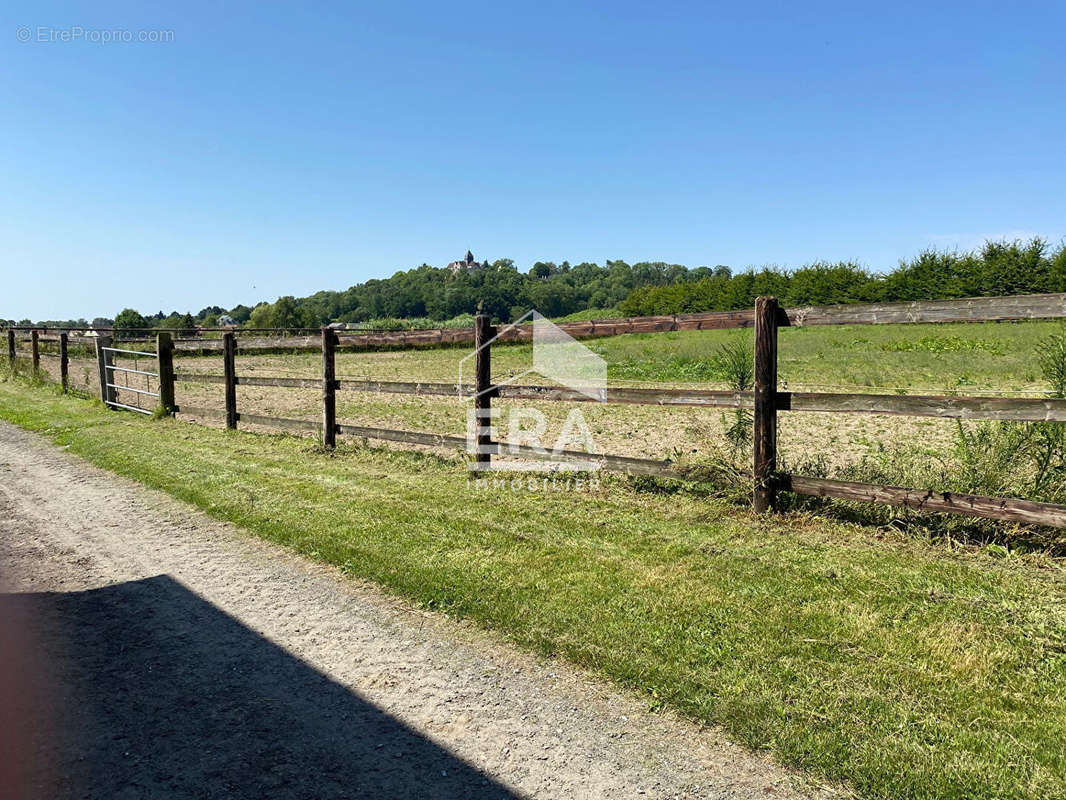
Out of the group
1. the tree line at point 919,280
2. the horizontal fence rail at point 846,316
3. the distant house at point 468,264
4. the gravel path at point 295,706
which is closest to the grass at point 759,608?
the gravel path at point 295,706

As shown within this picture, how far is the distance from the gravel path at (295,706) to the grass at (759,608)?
245 mm

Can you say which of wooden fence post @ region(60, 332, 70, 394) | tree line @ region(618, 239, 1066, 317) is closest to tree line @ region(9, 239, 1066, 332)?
tree line @ region(618, 239, 1066, 317)

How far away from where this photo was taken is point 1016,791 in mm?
2350

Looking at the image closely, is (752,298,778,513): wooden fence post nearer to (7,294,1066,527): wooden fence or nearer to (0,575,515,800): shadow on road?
(7,294,1066,527): wooden fence

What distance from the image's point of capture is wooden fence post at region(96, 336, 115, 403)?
45.4 feet

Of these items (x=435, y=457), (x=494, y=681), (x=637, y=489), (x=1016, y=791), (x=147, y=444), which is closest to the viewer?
(x=1016, y=791)

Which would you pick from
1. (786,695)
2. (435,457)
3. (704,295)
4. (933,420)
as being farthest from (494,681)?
(704,295)

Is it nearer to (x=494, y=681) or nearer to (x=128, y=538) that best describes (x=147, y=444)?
(x=128, y=538)

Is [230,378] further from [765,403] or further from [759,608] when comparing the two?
[759,608]

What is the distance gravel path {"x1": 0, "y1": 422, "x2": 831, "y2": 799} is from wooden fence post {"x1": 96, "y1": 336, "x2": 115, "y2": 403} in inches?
425

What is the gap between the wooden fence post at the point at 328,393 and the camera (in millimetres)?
9352

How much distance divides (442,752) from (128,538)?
4.16m

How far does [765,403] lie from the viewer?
564 cm

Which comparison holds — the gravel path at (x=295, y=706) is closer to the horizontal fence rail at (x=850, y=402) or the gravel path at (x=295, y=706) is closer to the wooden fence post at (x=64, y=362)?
the horizontal fence rail at (x=850, y=402)
